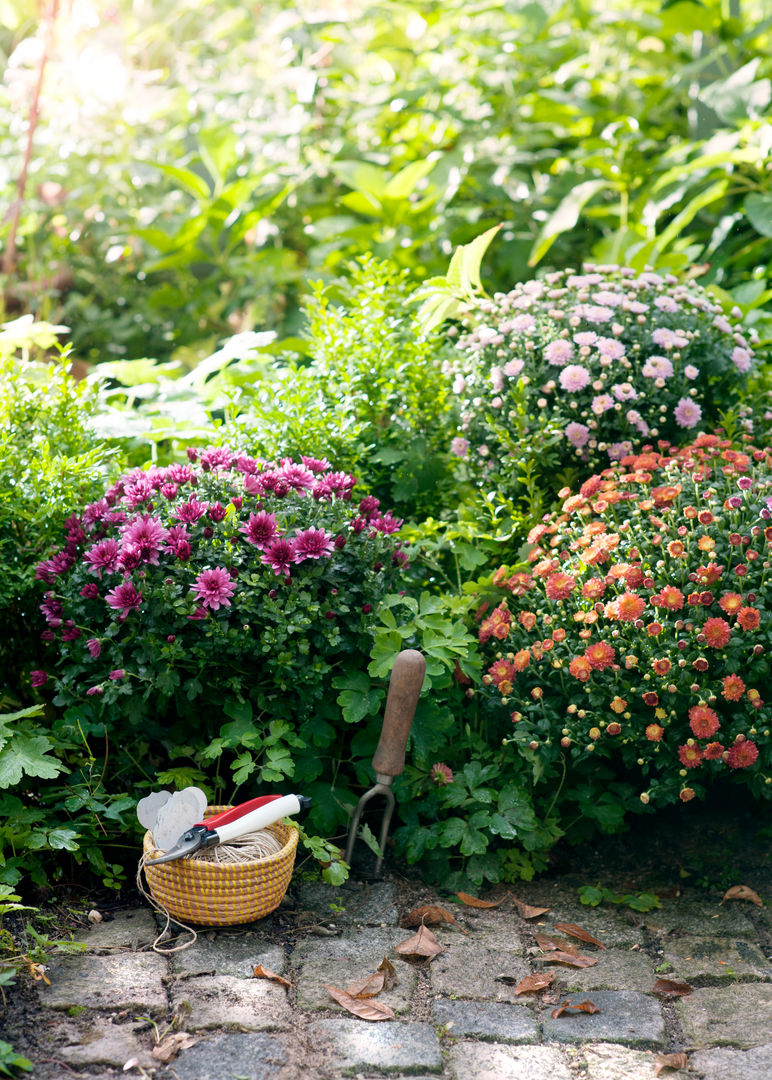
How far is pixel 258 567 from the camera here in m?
2.17

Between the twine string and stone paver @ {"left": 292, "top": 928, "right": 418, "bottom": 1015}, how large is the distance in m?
0.20

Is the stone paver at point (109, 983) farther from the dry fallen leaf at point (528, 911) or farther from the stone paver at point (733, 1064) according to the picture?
the stone paver at point (733, 1064)

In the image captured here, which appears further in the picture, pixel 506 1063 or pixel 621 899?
pixel 621 899

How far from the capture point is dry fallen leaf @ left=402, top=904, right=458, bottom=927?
6.80 feet

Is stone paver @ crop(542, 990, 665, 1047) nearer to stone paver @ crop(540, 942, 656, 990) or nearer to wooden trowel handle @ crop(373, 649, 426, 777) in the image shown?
stone paver @ crop(540, 942, 656, 990)

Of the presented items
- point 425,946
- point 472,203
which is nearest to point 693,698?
point 425,946

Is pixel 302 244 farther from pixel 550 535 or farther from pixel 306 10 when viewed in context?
pixel 550 535

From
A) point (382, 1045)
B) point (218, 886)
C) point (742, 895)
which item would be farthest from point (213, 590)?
point (742, 895)

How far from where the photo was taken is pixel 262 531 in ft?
6.94

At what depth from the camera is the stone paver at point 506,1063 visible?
159 cm

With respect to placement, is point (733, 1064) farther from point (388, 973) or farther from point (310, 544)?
point (310, 544)

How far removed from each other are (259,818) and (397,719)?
1.18ft

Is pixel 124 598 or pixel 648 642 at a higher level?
pixel 124 598

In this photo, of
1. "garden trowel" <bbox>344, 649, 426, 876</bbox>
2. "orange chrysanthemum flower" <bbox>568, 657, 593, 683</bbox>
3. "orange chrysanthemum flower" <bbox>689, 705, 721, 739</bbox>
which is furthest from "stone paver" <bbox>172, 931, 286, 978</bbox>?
"orange chrysanthemum flower" <bbox>689, 705, 721, 739</bbox>
